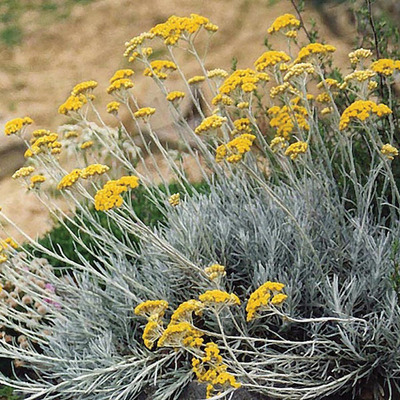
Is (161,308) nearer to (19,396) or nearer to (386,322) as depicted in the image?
(386,322)

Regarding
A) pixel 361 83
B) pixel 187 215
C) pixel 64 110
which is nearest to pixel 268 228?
pixel 187 215

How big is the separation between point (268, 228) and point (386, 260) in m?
0.52

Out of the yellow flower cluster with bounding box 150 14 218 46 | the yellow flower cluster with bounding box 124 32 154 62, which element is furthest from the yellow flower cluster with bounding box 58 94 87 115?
the yellow flower cluster with bounding box 150 14 218 46

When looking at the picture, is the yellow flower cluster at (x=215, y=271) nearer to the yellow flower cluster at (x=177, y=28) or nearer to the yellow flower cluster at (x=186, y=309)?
the yellow flower cluster at (x=186, y=309)

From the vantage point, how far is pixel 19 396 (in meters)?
3.47

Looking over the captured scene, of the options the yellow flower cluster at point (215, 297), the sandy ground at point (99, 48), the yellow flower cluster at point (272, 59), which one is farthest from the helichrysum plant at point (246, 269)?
the sandy ground at point (99, 48)

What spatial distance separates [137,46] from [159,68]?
0.20m

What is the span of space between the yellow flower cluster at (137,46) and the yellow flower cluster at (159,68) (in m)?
0.08

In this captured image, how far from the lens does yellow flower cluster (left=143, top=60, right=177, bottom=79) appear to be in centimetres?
327

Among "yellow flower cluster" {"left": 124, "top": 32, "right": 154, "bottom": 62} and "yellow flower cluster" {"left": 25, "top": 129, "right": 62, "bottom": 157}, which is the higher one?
"yellow flower cluster" {"left": 124, "top": 32, "right": 154, "bottom": 62}

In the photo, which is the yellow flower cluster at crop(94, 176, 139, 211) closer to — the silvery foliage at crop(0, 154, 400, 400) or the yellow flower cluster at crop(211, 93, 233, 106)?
the silvery foliage at crop(0, 154, 400, 400)

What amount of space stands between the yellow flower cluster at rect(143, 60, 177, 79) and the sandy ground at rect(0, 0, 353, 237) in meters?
6.21

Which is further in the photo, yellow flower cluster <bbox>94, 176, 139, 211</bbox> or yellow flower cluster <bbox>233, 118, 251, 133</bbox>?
yellow flower cluster <bbox>233, 118, 251, 133</bbox>

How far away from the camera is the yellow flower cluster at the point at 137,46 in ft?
10.3
